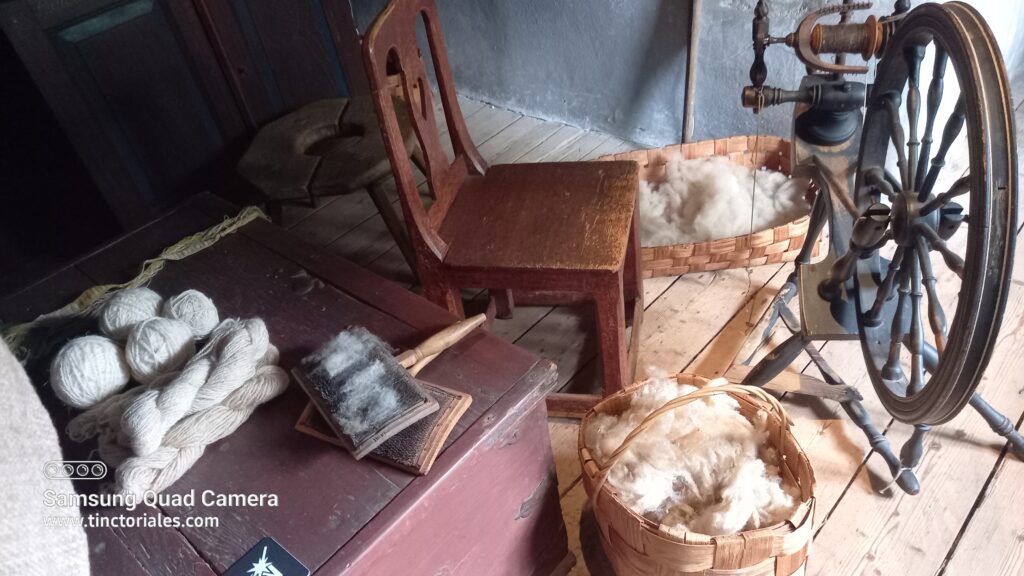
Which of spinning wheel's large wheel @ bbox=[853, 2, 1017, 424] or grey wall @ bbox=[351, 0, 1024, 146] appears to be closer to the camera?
spinning wheel's large wheel @ bbox=[853, 2, 1017, 424]

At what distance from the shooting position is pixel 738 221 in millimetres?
1825

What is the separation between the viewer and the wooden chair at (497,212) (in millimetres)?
1228

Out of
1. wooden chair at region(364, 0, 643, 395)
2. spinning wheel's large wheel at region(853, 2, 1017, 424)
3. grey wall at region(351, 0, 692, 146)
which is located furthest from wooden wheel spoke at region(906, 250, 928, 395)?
grey wall at region(351, 0, 692, 146)

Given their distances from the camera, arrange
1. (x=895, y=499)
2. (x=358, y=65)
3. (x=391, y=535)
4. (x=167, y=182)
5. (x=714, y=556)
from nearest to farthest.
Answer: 1. (x=391, y=535)
2. (x=714, y=556)
3. (x=895, y=499)
4. (x=167, y=182)
5. (x=358, y=65)

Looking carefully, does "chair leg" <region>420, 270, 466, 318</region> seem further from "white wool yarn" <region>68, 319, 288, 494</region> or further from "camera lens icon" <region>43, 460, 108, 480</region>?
"camera lens icon" <region>43, 460, 108, 480</region>

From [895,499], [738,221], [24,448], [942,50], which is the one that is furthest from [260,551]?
[738,221]

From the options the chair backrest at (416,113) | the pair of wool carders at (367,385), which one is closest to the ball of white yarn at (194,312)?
the pair of wool carders at (367,385)

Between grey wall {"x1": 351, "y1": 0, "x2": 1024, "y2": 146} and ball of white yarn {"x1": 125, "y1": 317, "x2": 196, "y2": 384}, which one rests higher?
ball of white yarn {"x1": 125, "y1": 317, "x2": 196, "y2": 384}

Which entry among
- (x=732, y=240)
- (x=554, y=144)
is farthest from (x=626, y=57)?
(x=732, y=240)

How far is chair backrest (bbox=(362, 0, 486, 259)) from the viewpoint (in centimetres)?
115

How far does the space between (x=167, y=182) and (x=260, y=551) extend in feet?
5.70

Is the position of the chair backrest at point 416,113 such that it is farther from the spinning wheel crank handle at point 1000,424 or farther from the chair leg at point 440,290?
the spinning wheel crank handle at point 1000,424

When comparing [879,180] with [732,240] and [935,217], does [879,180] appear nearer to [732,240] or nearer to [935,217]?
[935,217]

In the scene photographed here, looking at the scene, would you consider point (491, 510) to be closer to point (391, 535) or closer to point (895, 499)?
point (391, 535)
